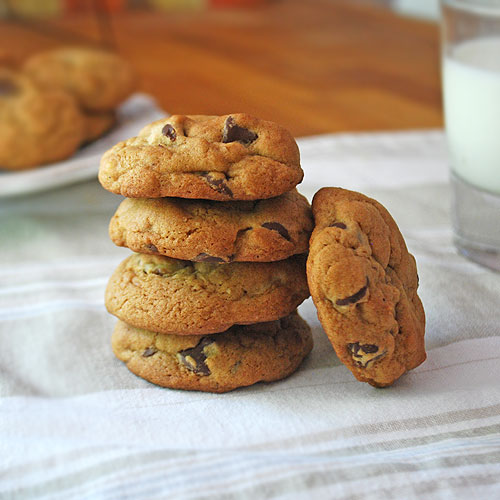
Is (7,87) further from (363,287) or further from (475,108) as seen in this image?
(363,287)

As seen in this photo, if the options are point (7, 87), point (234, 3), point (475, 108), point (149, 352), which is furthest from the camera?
point (234, 3)

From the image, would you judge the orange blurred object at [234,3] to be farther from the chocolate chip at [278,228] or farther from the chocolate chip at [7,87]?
the chocolate chip at [278,228]

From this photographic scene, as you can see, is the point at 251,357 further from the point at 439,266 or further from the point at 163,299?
the point at 439,266

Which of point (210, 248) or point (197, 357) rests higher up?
point (210, 248)

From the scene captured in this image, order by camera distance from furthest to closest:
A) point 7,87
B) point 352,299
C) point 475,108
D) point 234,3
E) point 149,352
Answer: point 234,3, point 7,87, point 475,108, point 149,352, point 352,299

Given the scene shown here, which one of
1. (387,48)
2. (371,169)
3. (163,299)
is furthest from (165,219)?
(387,48)

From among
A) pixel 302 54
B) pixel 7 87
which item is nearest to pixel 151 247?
pixel 7 87
